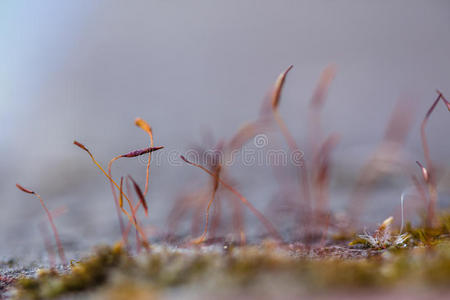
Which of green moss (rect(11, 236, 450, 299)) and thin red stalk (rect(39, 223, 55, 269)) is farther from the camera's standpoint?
thin red stalk (rect(39, 223, 55, 269))

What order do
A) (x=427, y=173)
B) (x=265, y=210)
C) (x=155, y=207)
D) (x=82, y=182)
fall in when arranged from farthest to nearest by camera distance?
(x=82, y=182), (x=155, y=207), (x=265, y=210), (x=427, y=173)

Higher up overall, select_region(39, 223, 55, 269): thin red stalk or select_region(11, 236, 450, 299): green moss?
select_region(11, 236, 450, 299): green moss

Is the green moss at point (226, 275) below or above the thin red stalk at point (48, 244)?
above

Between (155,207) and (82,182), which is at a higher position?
(82,182)

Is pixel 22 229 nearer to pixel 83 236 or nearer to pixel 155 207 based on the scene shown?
pixel 83 236

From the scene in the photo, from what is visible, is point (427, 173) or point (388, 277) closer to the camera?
point (388, 277)

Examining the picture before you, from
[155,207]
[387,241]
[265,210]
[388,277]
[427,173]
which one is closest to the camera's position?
[388,277]

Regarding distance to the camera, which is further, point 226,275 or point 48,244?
point 48,244

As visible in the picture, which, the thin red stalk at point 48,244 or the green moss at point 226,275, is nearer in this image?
the green moss at point 226,275

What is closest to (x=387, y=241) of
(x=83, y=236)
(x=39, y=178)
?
(x=83, y=236)

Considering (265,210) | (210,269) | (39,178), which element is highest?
(39,178)
